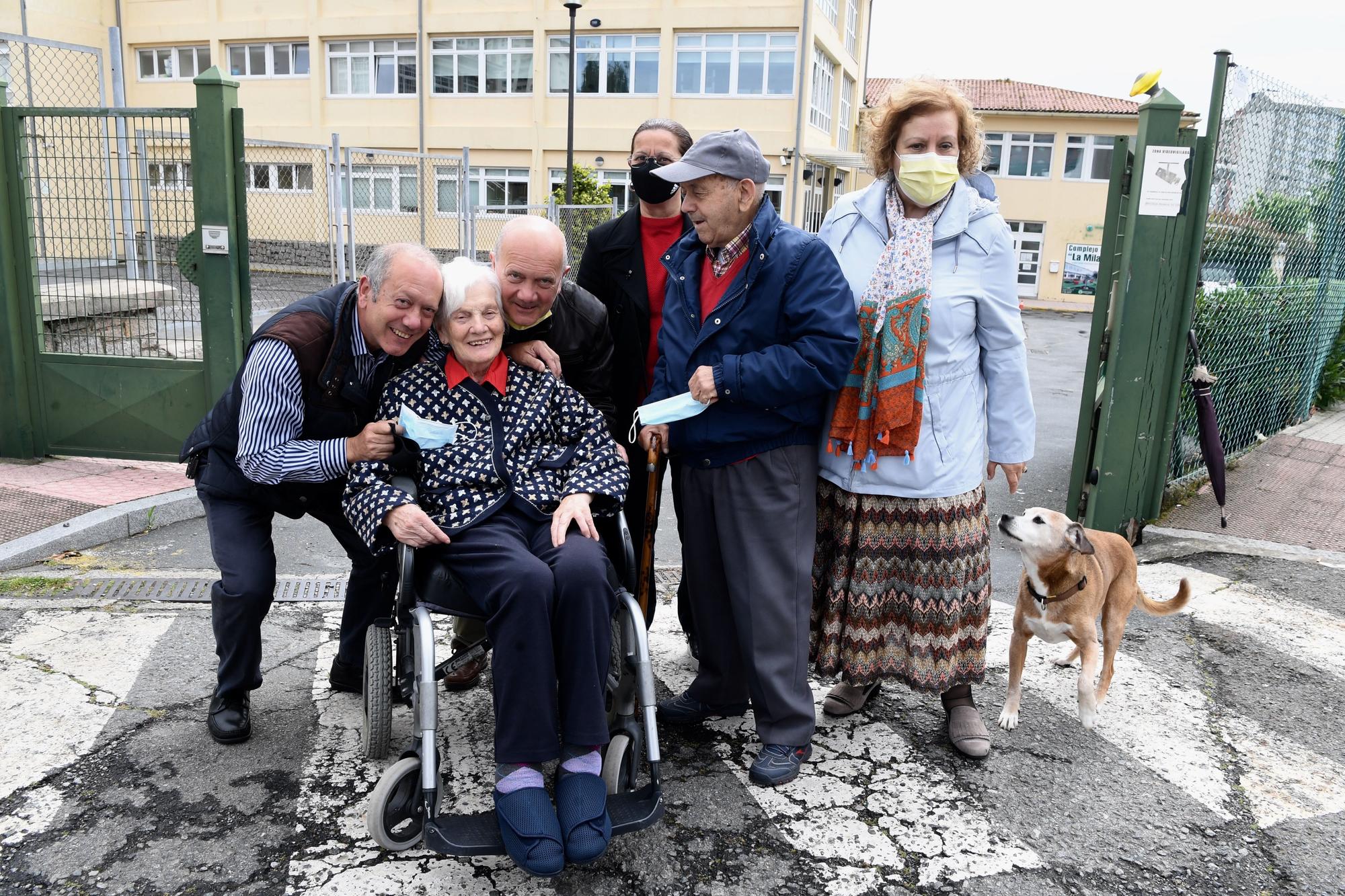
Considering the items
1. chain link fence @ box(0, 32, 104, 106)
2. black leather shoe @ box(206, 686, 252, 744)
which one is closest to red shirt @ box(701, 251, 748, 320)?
black leather shoe @ box(206, 686, 252, 744)

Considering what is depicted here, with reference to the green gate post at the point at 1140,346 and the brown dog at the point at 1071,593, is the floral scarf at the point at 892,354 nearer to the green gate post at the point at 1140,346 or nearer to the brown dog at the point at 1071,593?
the brown dog at the point at 1071,593

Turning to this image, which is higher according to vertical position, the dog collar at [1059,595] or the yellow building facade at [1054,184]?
the yellow building facade at [1054,184]

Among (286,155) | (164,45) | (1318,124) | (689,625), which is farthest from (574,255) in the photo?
(164,45)

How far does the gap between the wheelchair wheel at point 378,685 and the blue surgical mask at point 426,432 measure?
22.9 inches

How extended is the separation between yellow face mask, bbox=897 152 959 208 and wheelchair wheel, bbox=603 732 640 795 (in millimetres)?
1841

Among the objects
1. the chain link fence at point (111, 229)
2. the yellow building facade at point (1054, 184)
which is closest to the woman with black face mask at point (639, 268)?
the chain link fence at point (111, 229)

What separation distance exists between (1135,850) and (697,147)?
235 centimetres

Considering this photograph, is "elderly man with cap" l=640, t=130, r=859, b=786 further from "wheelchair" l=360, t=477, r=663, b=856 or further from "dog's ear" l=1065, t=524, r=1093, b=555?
"dog's ear" l=1065, t=524, r=1093, b=555

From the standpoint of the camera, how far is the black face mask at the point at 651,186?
3.44m

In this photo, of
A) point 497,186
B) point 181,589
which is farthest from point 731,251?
point 497,186

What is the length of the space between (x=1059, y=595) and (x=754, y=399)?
4.48 ft

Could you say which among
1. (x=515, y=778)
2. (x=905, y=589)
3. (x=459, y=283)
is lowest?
(x=515, y=778)

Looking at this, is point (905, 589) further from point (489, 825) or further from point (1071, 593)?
point (489, 825)

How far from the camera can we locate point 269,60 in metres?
30.0
